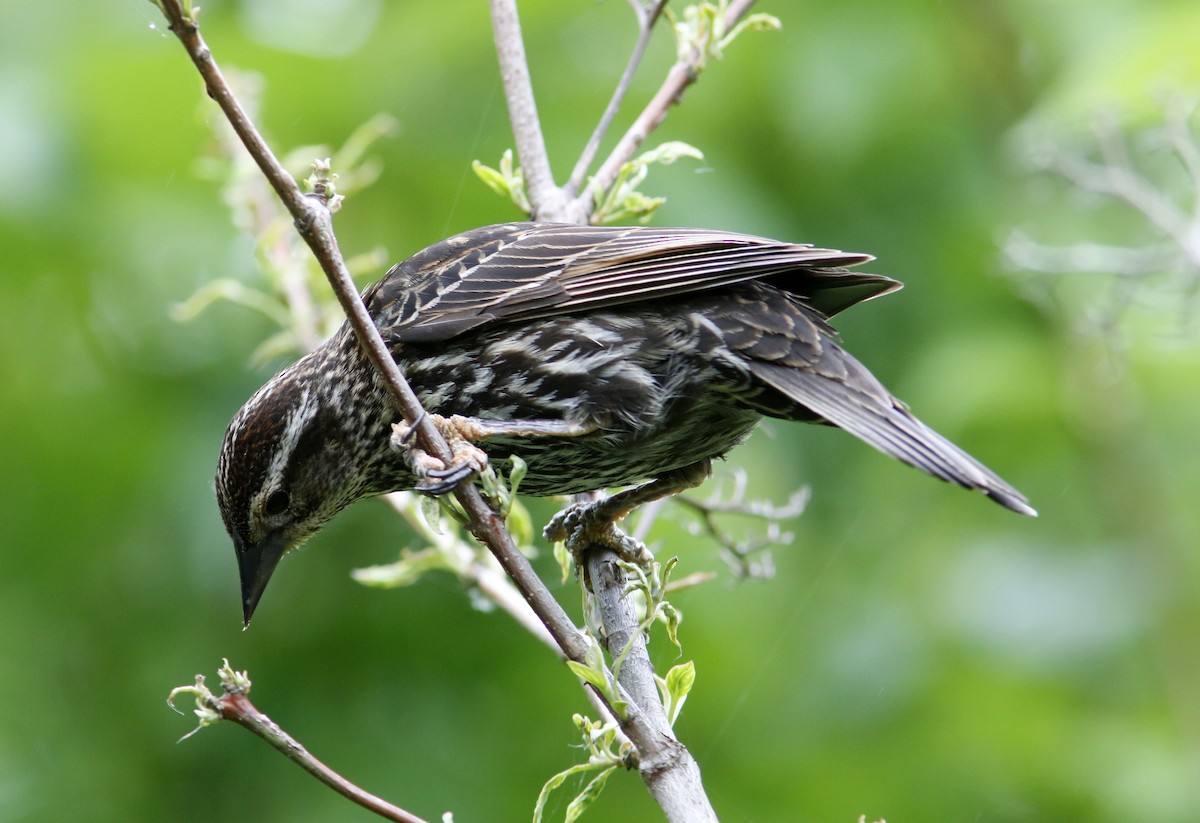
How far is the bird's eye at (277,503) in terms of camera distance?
3596mm

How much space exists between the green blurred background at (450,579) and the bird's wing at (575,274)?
111 cm

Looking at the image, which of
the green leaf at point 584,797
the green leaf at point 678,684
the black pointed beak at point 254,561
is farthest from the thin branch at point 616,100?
the green leaf at point 584,797

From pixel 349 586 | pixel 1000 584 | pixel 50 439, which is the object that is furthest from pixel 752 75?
pixel 50 439

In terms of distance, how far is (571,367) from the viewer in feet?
11.0

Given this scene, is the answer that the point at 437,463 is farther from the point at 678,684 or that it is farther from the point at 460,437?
the point at 678,684

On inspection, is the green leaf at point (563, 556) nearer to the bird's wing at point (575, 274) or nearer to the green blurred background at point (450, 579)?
the bird's wing at point (575, 274)

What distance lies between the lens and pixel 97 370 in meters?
4.66

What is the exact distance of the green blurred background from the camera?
456 cm

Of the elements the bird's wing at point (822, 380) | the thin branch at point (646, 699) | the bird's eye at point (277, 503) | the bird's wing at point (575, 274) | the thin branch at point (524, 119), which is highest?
the thin branch at point (524, 119)

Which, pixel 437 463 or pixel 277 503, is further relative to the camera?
pixel 277 503

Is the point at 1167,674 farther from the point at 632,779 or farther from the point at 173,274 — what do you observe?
the point at 173,274

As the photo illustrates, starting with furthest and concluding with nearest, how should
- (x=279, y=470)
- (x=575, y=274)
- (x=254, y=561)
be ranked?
(x=254, y=561)
(x=279, y=470)
(x=575, y=274)

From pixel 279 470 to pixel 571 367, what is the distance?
847 mm

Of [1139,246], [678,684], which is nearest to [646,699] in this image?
[678,684]
